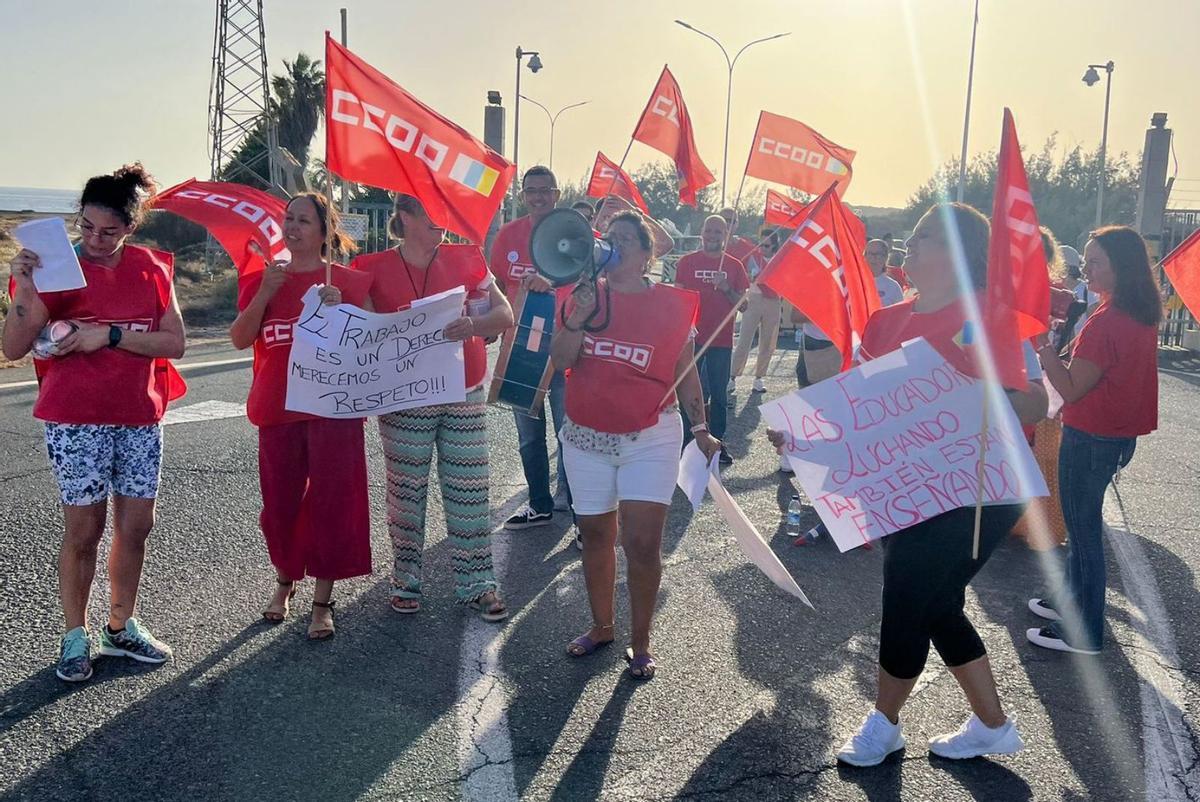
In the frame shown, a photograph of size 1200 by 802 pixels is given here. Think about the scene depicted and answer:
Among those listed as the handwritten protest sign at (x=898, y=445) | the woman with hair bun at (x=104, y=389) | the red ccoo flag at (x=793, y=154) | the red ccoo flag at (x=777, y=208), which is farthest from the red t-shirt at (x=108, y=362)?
the red ccoo flag at (x=777, y=208)

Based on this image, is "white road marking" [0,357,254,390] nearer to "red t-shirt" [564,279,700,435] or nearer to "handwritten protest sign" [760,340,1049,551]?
"red t-shirt" [564,279,700,435]

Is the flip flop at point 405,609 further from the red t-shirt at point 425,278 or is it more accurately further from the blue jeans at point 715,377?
the blue jeans at point 715,377

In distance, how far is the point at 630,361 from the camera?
4.14 meters

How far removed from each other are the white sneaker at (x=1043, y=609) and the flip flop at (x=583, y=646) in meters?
2.26

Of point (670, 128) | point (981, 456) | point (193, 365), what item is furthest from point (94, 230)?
point (193, 365)

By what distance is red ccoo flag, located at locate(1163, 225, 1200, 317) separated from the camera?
18.3 feet

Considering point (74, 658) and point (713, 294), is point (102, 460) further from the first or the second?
point (713, 294)

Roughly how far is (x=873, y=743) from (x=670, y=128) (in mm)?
6676

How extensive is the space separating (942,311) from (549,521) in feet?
11.2

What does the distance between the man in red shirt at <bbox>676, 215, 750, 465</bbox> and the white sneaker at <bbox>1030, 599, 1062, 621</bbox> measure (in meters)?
3.29

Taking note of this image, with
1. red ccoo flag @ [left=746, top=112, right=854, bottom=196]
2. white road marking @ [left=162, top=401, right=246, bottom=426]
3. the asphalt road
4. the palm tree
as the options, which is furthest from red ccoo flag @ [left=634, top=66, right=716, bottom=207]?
the palm tree

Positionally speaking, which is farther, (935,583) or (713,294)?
(713,294)

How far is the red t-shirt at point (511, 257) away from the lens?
633 cm

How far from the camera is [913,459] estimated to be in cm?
349
